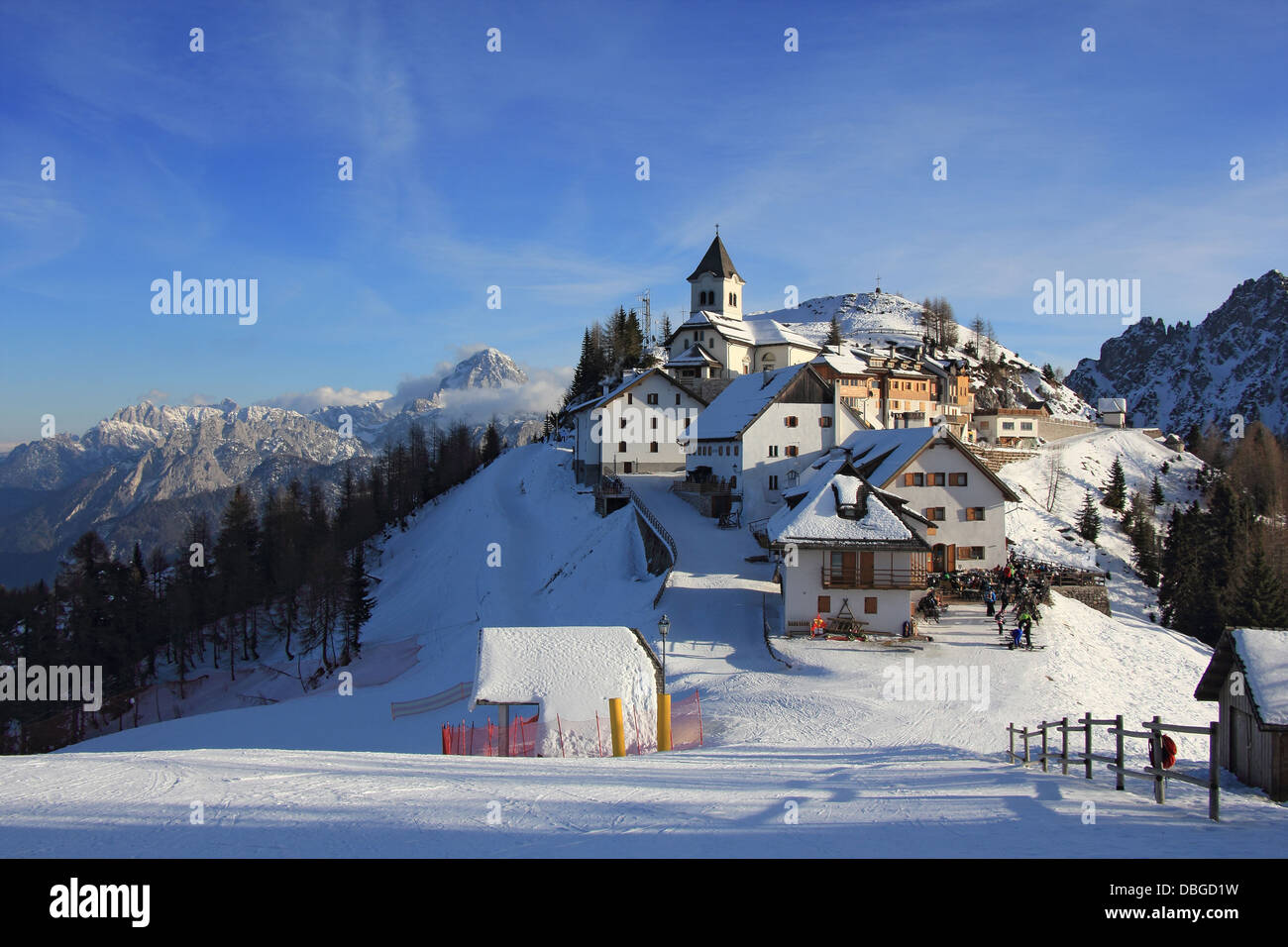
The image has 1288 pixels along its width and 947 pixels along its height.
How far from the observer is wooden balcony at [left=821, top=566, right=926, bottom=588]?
32031 mm

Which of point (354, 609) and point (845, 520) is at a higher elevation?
point (845, 520)

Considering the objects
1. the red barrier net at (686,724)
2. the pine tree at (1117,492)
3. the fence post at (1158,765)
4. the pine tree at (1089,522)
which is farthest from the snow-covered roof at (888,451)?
the pine tree at (1117,492)

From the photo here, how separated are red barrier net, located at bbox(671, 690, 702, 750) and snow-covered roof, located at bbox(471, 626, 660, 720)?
4.91ft

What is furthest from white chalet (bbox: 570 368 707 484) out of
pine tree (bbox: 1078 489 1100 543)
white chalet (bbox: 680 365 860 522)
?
pine tree (bbox: 1078 489 1100 543)

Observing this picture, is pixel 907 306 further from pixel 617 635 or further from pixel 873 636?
pixel 617 635

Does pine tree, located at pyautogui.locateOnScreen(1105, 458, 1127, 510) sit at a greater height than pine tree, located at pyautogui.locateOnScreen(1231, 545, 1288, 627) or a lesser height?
greater

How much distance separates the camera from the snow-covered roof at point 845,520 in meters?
31.9

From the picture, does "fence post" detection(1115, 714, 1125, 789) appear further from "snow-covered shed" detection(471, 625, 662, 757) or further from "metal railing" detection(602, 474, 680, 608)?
"metal railing" detection(602, 474, 680, 608)

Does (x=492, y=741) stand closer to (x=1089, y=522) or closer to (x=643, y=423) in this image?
(x=643, y=423)

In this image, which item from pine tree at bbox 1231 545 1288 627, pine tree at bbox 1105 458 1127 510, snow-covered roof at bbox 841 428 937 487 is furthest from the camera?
pine tree at bbox 1105 458 1127 510

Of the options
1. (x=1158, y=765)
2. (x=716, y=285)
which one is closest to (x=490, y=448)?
(x=716, y=285)

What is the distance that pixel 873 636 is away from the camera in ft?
105

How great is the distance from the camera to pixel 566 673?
21.6 m

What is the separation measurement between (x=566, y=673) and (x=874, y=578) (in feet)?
53.3
